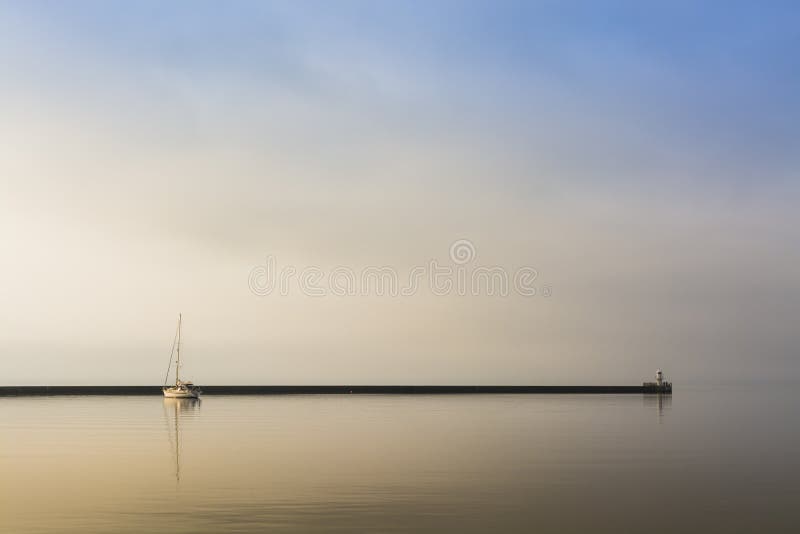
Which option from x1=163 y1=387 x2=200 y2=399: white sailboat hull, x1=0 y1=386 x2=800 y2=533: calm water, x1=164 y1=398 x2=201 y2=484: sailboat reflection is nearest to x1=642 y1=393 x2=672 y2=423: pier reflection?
x1=0 y1=386 x2=800 y2=533: calm water

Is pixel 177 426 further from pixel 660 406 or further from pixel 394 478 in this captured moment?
pixel 660 406

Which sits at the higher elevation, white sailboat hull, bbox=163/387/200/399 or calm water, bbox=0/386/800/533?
calm water, bbox=0/386/800/533

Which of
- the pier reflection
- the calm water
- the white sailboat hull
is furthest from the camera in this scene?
the white sailboat hull

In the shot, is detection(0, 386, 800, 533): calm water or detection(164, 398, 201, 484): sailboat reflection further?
detection(164, 398, 201, 484): sailboat reflection

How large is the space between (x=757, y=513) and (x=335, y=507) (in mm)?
17374

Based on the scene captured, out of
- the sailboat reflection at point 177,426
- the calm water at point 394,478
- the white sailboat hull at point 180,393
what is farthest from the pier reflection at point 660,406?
the white sailboat hull at point 180,393

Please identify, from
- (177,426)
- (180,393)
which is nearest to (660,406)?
(180,393)

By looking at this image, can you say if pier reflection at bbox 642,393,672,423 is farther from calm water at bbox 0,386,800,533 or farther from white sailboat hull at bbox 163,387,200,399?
white sailboat hull at bbox 163,387,200,399

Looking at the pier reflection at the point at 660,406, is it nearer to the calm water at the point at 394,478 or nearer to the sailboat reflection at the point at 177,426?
the calm water at the point at 394,478

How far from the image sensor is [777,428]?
8981 centimetres

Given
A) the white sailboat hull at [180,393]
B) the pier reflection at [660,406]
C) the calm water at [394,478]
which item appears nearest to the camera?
the calm water at [394,478]

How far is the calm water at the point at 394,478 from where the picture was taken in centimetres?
3484

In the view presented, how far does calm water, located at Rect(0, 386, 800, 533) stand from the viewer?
114 feet

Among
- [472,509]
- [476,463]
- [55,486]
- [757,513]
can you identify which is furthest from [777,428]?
[55,486]
